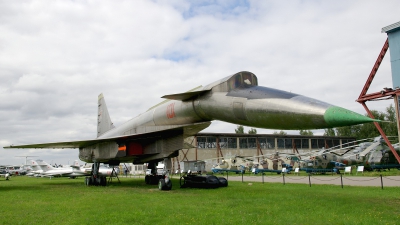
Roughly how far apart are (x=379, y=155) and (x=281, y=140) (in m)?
24.6

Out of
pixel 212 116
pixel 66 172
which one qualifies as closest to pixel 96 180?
pixel 212 116

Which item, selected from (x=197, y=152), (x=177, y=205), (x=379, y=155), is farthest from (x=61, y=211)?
(x=197, y=152)

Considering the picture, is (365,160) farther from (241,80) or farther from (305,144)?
(305,144)

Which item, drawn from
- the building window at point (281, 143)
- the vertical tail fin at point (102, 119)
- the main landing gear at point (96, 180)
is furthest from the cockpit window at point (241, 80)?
the building window at point (281, 143)

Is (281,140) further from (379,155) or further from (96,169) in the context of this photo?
(96,169)

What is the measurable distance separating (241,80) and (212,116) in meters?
1.61

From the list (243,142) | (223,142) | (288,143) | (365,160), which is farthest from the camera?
(288,143)

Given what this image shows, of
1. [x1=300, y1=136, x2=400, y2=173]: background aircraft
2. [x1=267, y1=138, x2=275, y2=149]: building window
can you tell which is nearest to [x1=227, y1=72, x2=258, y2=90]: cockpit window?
[x1=300, y1=136, x2=400, y2=173]: background aircraft

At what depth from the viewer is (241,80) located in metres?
10.0

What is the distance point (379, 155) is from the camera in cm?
2809

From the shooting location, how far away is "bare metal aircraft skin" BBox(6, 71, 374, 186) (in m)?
7.22

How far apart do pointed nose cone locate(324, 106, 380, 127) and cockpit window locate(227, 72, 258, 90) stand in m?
3.35

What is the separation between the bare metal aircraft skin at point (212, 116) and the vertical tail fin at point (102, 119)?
9.54 feet

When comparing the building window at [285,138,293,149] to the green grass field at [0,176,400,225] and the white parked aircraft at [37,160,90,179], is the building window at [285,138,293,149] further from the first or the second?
the green grass field at [0,176,400,225]
